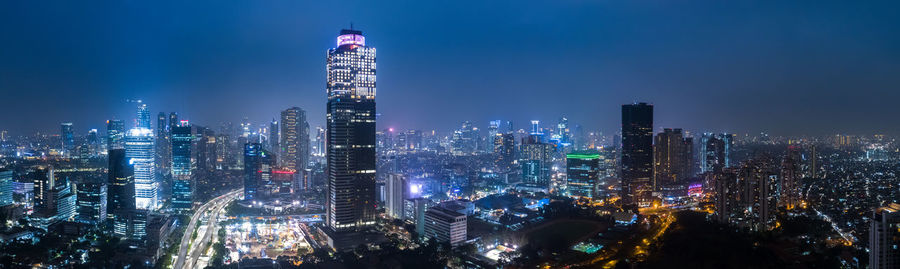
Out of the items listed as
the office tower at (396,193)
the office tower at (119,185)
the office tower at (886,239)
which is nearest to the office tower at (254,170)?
the office tower at (119,185)

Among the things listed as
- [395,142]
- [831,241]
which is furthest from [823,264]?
[395,142]

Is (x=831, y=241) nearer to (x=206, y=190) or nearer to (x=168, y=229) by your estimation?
(x=168, y=229)

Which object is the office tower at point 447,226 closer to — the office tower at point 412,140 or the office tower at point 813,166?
the office tower at point 813,166

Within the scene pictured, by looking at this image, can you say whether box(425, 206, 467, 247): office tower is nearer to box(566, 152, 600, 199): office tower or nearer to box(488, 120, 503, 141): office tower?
box(566, 152, 600, 199): office tower

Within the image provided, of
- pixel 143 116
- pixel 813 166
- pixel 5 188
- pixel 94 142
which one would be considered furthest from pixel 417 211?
pixel 94 142

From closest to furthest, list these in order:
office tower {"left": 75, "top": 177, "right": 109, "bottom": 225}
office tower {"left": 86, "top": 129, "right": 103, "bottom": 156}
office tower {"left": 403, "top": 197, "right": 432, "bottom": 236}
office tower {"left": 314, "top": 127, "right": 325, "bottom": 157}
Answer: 1. office tower {"left": 403, "top": 197, "right": 432, "bottom": 236}
2. office tower {"left": 75, "top": 177, "right": 109, "bottom": 225}
3. office tower {"left": 86, "top": 129, "right": 103, "bottom": 156}
4. office tower {"left": 314, "top": 127, "right": 325, "bottom": 157}

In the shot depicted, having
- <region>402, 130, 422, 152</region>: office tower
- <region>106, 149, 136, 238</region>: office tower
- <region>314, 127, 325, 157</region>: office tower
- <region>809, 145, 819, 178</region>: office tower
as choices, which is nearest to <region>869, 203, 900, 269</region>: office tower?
<region>809, 145, 819, 178</region>: office tower
